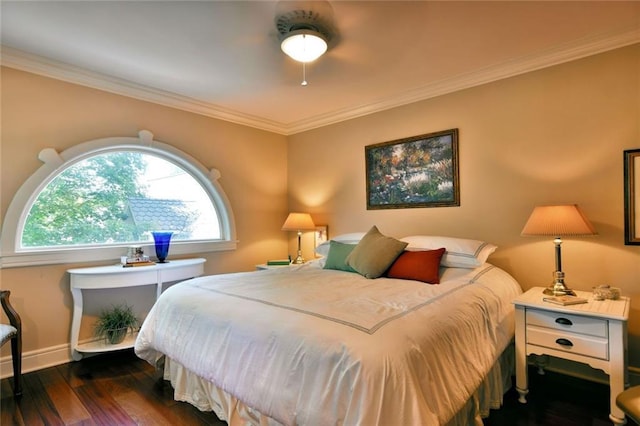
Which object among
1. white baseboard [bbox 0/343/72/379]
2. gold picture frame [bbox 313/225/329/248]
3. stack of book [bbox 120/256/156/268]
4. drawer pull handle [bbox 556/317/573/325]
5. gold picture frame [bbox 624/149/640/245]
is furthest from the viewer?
gold picture frame [bbox 313/225/329/248]

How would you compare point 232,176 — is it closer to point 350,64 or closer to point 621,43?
point 350,64

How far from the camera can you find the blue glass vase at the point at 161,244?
10.2 ft

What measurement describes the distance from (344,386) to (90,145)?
2965mm

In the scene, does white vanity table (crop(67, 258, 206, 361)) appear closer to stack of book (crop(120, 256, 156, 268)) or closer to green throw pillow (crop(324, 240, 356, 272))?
stack of book (crop(120, 256, 156, 268))

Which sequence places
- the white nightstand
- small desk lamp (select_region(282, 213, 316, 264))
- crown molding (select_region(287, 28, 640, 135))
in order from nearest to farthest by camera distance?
1. the white nightstand
2. crown molding (select_region(287, 28, 640, 135))
3. small desk lamp (select_region(282, 213, 316, 264))

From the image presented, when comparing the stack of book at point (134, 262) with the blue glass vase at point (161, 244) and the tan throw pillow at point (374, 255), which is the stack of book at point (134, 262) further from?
the tan throw pillow at point (374, 255)

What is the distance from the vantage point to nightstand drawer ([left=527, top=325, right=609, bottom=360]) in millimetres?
1855

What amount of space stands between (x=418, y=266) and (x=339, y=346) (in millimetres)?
1323

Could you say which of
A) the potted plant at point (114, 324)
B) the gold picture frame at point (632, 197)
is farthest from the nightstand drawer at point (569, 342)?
the potted plant at point (114, 324)

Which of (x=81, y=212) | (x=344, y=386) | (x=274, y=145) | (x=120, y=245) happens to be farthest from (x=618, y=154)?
(x=81, y=212)

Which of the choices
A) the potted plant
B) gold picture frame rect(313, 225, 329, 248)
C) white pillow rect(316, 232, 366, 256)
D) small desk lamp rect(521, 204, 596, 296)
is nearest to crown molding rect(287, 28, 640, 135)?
small desk lamp rect(521, 204, 596, 296)

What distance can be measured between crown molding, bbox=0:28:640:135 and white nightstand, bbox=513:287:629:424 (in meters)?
1.82

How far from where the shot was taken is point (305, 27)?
2.01 metres

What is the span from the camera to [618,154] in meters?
2.29
